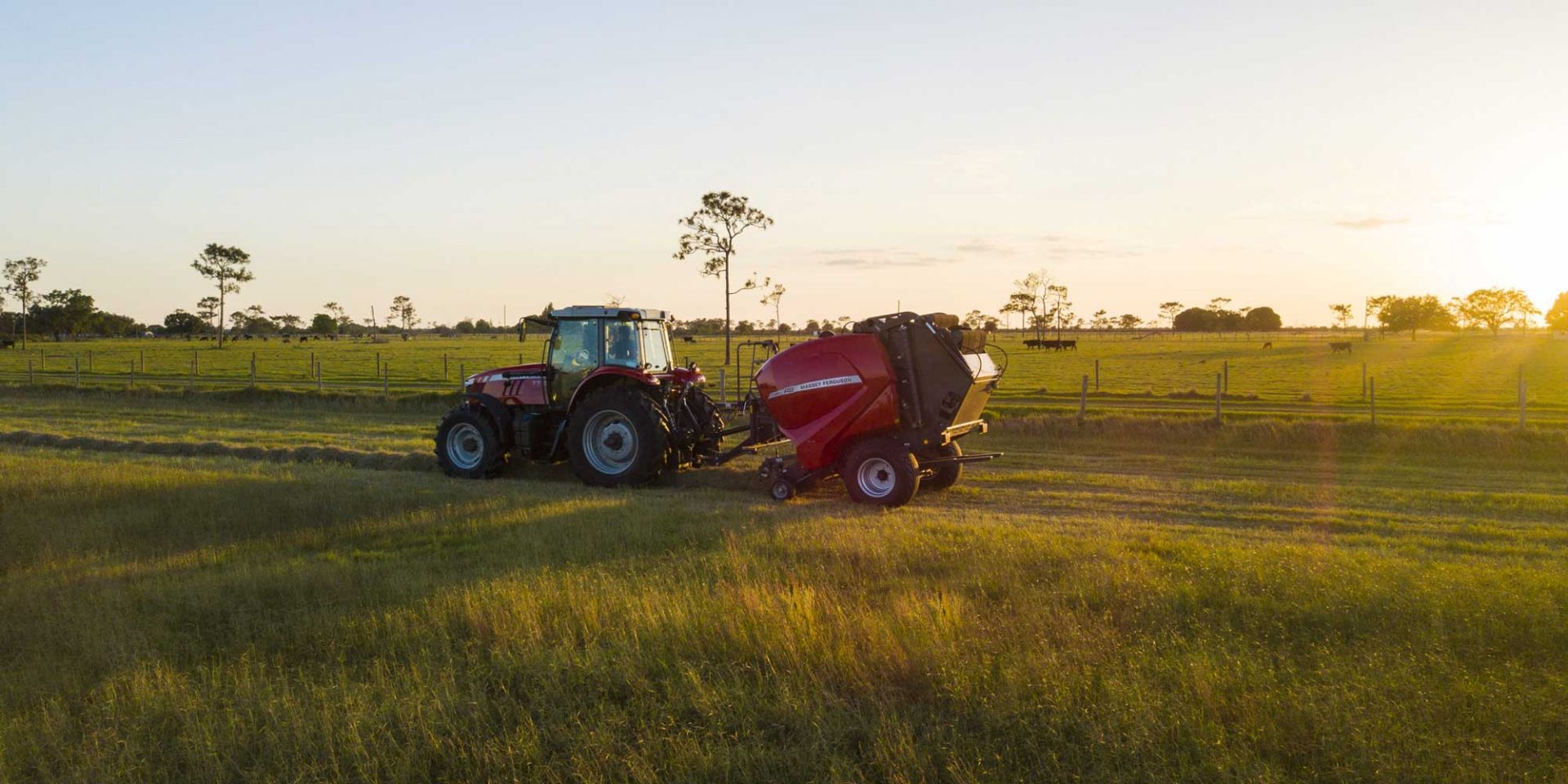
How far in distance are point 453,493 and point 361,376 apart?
38.5m

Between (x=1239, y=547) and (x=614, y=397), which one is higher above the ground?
(x=614, y=397)

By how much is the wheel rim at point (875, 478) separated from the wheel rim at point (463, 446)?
6.48m

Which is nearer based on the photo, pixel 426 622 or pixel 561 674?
pixel 561 674

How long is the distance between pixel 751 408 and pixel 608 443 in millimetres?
2149

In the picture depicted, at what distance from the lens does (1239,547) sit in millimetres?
10062

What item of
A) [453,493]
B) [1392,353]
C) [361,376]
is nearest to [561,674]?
[453,493]

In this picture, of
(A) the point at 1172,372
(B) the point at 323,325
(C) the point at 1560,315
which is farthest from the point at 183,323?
(C) the point at 1560,315

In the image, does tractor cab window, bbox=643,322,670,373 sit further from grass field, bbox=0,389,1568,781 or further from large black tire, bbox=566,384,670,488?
grass field, bbox=0,389,1568,781

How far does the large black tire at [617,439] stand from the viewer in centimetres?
1453

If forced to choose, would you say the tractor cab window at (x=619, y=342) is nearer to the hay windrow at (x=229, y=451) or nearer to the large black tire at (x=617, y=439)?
the large black tire at (x=617, y=439)

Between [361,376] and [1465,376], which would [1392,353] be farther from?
[361,376]

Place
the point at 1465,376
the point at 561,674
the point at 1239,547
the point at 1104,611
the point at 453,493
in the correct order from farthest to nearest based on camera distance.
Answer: the point at 1465,376 → the point at 453,493 → the point at 1239,547 → the point at 1104,611 → the point at 561,674

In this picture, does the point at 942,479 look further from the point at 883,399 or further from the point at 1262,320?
the point at 1262,320

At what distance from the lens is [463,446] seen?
A: 16578mm
